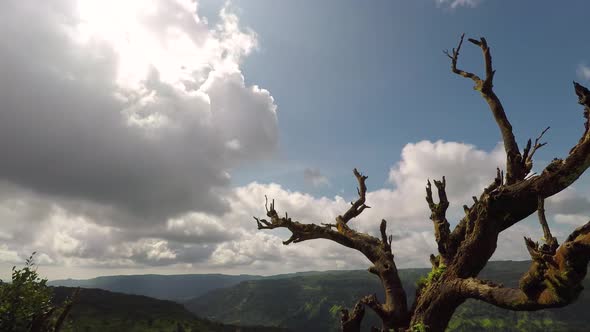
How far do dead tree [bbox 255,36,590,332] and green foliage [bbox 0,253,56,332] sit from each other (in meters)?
16.0

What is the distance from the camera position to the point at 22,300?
→ 717 inches

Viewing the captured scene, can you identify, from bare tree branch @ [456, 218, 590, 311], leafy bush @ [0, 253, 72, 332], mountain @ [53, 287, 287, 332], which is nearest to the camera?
bare tree branch @ [456, 218, 590, 311]

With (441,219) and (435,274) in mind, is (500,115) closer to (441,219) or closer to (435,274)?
(441,219)

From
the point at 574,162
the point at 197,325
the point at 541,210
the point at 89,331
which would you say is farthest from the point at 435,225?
the point at 197,325

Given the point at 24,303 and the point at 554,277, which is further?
the point at 24,303

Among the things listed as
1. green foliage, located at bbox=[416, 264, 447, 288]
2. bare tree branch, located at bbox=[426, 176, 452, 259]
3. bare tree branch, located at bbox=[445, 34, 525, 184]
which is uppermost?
bare tree branch, located at bbox=[445, 34, 525, 184]

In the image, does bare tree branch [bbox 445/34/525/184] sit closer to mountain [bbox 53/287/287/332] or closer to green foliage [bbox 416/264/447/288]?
green foliage [bbox 416/264/447/288]

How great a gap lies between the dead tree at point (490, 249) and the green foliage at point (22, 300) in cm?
1600

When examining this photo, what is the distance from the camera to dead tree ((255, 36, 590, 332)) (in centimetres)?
727

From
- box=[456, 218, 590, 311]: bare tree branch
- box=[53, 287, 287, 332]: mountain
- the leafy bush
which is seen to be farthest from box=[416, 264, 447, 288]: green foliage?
box=[53, 287, 287, 332]: mountain

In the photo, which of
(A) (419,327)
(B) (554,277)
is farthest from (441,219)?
(B) (554,277)

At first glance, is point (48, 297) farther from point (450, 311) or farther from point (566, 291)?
point (566, 291)

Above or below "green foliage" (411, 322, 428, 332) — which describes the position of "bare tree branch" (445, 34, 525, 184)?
above

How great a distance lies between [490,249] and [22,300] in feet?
71.0
